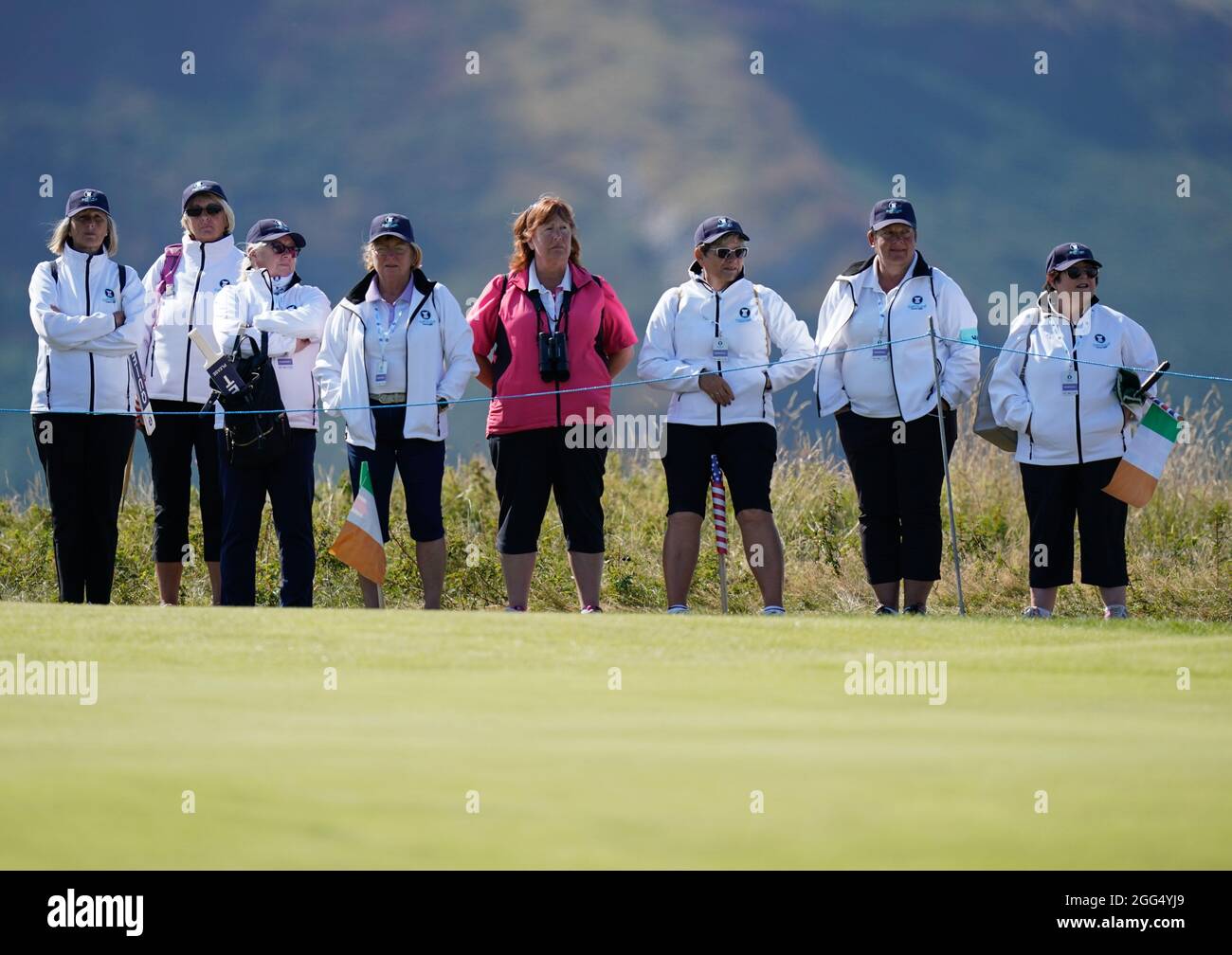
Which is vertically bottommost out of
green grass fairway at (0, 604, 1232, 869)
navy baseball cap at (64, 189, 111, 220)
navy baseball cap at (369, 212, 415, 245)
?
green grass fairway at (0, 604, 1232, 869)

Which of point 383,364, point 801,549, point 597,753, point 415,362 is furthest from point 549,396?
point 597,753

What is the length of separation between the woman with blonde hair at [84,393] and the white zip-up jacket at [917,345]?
11.5 feet

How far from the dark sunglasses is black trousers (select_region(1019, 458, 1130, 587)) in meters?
4.39

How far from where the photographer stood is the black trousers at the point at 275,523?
29.7 ft

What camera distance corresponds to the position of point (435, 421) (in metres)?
9.00

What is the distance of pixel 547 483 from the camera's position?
9.12 meters

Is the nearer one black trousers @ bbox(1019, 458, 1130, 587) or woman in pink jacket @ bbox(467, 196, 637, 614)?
woman in pink jacket @ bbox(467, 196, 637, 614)

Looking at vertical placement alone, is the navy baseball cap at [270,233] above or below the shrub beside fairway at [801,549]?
above

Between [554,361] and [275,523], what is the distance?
5.27 ft

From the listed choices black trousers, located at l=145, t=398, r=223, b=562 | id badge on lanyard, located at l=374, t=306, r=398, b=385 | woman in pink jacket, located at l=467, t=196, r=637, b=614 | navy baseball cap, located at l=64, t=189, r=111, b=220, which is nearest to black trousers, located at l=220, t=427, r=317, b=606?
black trousers, located at l=145, t=398, r=223, b=562

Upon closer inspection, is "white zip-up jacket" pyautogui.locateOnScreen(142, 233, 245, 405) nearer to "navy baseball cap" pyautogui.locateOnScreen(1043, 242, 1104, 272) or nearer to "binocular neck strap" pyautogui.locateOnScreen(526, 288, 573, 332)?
"binocular neck strap" pyautogui.locateOnScreen(526, 288, 573, 332)

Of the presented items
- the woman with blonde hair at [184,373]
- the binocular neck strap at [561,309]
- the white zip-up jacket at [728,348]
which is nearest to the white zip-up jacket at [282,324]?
the woman with blonde hair at [184,373]

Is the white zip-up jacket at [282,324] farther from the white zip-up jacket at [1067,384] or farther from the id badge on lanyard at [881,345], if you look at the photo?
the white zip-up jacket at [1067,384]

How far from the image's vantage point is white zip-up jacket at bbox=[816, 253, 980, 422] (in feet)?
30.0
